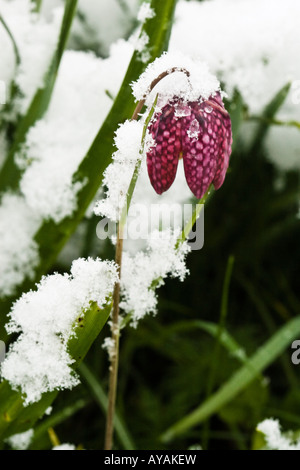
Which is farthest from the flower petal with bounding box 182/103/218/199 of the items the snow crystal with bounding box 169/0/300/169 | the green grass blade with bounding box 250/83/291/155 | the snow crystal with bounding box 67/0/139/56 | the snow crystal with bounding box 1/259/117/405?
the snow crystal with bounding box 67/0/139/56

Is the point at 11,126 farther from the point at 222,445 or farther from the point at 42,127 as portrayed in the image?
the point at 222,445

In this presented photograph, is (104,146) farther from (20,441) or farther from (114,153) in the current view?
(20,441)

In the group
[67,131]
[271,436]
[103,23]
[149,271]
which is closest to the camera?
[149,271]

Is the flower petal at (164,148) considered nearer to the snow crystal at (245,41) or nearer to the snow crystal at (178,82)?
the snow crystal at (178,82)

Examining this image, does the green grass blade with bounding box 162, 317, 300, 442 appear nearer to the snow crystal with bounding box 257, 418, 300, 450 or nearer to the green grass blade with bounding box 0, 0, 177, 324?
the snow crystal with bounding box 257, 418, 300, 450

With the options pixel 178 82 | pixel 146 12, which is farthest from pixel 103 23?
pixel 178 82

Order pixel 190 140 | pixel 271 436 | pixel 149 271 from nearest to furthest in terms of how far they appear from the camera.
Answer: pixel 190 140 < pixel 149 271 < pixel 271 436
